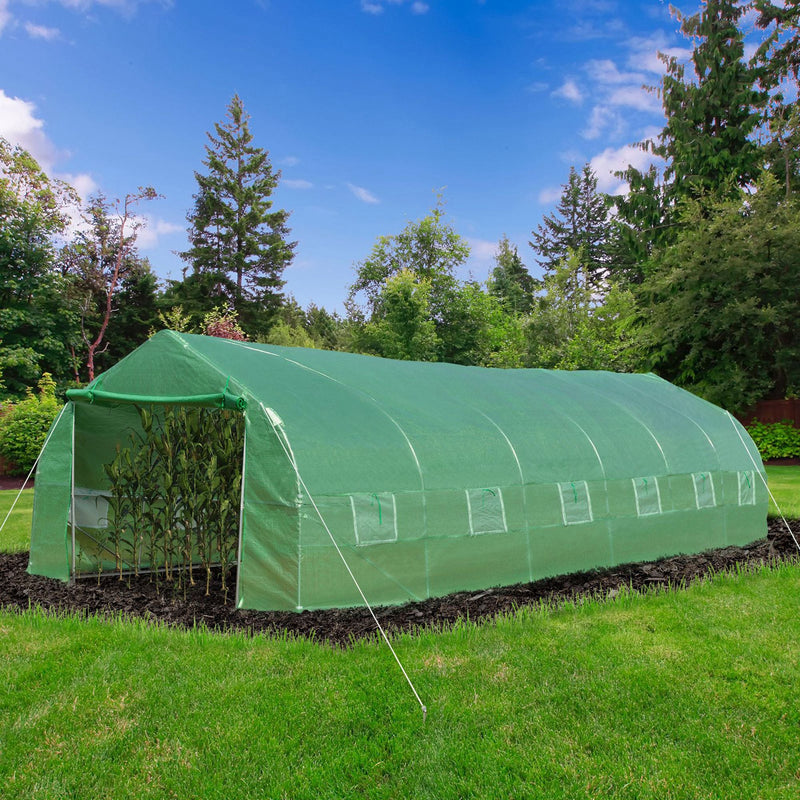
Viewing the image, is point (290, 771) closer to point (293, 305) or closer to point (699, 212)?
point (699, 212)

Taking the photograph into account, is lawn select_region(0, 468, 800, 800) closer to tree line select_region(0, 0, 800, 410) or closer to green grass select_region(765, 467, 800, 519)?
green grass select_region(765, 467, 800, 519)

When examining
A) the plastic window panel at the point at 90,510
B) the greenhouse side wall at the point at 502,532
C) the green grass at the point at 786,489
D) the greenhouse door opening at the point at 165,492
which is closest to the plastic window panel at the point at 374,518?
the greenhouse side wall at the point at 502,532

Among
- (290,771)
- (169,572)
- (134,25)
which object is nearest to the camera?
(290,771)

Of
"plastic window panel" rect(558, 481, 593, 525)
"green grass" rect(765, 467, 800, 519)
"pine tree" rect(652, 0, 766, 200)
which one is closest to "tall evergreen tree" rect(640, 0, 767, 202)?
"pine tree" rect(652, 0, 766, 200)

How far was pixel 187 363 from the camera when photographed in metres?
6.12

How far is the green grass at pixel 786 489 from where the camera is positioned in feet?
35.7

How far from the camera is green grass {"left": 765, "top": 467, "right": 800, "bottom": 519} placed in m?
10.9

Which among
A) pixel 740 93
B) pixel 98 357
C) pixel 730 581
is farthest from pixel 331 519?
pixel 98 357

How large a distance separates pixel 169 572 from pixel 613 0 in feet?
37.1

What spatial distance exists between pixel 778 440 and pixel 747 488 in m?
13.5

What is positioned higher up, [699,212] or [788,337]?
[699,212]

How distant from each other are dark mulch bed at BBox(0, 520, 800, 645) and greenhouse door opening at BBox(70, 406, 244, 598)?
36 centimetres

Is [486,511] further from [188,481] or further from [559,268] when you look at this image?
[559,268]

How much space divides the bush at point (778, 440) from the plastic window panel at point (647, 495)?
1480cm
